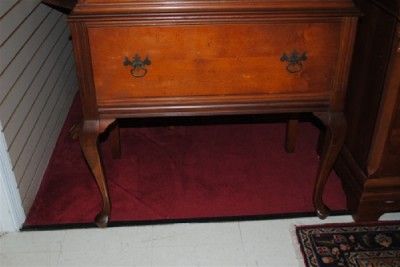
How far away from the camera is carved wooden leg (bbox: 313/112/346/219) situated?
58.6 inches

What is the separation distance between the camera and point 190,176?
6.51 feet

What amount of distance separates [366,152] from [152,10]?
0.94 m

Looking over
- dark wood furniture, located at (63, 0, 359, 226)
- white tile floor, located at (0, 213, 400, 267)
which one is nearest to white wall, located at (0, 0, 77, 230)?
white tile floor, located at (0, 213, 400, 267)

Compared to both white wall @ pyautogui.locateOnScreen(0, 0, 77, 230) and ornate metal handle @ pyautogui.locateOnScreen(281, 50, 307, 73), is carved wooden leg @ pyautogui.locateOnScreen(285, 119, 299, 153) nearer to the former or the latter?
ornate metal handle @ pyautogui.locateOnScreen(281, 50, 307, 73)

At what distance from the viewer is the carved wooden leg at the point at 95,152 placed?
4.78 feet

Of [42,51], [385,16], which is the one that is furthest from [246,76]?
[42,51]

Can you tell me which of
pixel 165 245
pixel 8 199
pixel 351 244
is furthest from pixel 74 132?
pixel 351 244

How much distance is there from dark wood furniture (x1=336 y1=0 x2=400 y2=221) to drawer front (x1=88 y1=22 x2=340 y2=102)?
0.19m

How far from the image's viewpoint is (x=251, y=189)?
74.9 inches

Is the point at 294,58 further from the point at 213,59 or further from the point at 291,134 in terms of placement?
the point at 291,134

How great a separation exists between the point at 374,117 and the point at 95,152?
3.20 feet

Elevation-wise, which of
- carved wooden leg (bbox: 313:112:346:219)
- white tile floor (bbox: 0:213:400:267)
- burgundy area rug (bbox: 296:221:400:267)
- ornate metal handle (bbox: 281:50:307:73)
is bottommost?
burgundy area rug (bbox: 296:221:400:267)

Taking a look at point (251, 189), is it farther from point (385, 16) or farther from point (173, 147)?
point (385, 16)

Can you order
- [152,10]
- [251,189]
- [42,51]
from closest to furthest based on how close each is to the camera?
[152,10] < [251,189] < [42,51]
